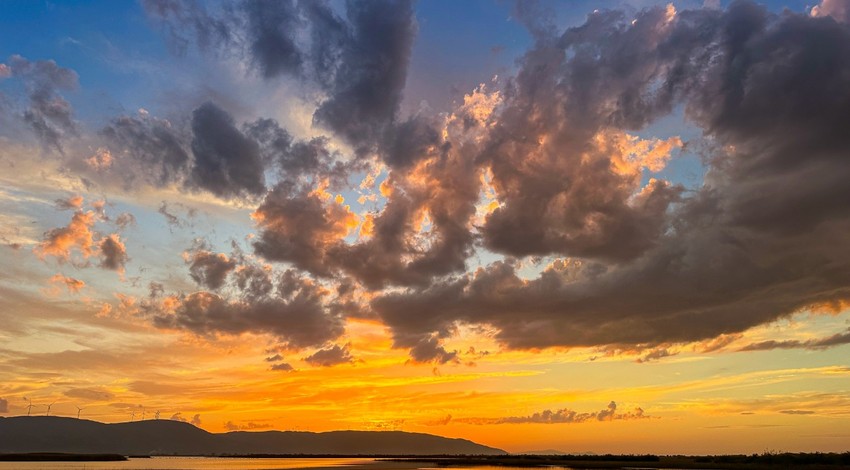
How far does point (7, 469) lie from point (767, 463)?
570ft

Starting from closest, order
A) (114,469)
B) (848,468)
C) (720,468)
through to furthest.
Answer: (848,468)
(720,468)
(114,469)

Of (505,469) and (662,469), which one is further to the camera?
(505,469)

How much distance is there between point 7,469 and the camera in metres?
137

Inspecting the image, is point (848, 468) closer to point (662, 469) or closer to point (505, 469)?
point (662, 469)

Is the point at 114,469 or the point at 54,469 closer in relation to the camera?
the point at 54,469

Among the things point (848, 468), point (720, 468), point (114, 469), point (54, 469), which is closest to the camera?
point (848, 468)

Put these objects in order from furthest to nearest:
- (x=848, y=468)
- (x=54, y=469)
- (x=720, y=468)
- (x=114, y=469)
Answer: (x=114, y=469) < (x=54, y=469) < (x=720, y=468) < (x=848, y=468)

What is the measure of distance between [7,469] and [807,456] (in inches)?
7160

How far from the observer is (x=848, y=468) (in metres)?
114

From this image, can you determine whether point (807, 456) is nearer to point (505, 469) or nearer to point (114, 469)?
point (505, 469)

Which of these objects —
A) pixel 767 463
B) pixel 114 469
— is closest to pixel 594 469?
pixel 767 463

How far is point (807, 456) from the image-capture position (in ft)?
459

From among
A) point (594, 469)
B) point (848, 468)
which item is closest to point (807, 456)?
point (848, 468)

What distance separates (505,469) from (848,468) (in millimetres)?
72973
